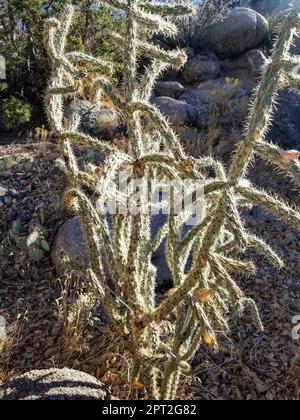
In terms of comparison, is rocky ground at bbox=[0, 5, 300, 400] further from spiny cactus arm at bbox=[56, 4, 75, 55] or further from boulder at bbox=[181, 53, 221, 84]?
boulder at bbox=[181, 53, 221, 84]

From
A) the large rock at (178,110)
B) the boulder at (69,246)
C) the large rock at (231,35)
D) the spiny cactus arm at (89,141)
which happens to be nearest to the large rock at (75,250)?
the boulder at (69,246)

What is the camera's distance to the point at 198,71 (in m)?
7.86

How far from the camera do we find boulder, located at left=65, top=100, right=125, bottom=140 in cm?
509

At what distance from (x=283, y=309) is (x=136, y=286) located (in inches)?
61.2

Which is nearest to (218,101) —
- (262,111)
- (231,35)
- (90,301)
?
(231,35)

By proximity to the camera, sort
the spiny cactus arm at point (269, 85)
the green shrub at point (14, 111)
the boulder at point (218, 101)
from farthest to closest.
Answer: the boulder at point (218, 101) → the green shrub at point (14, 111) → the spiny cactus arm at point (269, 85)

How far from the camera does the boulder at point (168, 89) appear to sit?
22.5 ft

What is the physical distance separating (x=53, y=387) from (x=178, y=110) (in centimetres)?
447

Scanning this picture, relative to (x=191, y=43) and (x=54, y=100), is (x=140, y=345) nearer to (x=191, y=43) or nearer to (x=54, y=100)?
(x=54, y=100)

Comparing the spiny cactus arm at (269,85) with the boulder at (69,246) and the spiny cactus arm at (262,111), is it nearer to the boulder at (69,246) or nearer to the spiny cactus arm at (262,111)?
the spiny cactus arm at (262,111)

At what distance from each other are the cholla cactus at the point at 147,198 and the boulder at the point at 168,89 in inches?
182

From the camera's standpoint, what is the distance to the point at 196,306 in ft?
6.15

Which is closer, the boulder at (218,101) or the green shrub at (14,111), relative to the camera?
the green shrub at (14,111)

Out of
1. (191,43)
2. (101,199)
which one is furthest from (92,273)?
(191,43)
